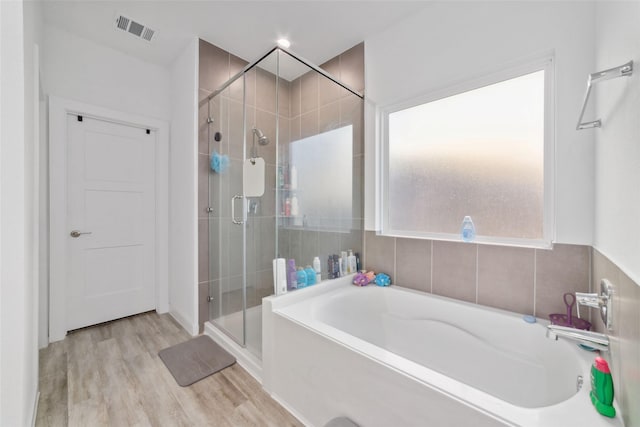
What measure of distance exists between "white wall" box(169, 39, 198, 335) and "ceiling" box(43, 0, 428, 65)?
0.79 ft

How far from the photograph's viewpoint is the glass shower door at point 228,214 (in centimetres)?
208

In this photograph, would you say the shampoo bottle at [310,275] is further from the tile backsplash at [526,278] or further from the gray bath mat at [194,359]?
the gray bath mat at [194,359]

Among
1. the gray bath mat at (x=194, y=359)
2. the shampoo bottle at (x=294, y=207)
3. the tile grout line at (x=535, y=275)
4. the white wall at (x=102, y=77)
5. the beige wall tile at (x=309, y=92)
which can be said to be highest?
the white wall at (x=102, y=77)

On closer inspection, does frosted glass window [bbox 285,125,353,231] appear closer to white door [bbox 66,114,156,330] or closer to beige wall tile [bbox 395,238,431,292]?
beige wall tile [bbox 395,238,431,292]

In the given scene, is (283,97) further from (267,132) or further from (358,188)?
(358,188)

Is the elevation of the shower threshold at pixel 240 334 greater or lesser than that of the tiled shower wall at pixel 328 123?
lesser

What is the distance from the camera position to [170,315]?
271 centimetres

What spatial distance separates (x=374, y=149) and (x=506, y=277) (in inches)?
53.5

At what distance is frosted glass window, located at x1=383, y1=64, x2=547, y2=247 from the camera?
157 cm

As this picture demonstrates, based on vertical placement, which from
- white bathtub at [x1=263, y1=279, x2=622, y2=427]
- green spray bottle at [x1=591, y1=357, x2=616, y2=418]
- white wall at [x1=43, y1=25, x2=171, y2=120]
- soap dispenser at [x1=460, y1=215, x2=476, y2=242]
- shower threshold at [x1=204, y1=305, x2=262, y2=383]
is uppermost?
white wall at [x1=43, y1=25, x2=171, y2=120]

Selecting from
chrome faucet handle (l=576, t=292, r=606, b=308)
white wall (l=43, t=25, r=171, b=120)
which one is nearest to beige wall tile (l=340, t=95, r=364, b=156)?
chrome faucet handle (l=576, t=292, r=606, b=308)

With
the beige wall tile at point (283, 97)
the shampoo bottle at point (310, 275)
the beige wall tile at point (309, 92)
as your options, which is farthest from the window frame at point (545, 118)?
the beige wall tile at point (283, 97)

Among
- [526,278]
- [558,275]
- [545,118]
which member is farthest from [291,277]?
[545,118]

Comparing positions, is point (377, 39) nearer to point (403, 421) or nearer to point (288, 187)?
point (288, 187)
